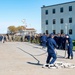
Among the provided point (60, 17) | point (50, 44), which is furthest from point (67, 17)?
point (50, 44)

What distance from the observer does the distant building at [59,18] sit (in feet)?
223

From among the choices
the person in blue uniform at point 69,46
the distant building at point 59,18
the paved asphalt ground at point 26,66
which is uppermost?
the distant building at point 59,18

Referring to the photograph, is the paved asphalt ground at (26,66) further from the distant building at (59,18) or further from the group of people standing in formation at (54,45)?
the distant building at (59,18)

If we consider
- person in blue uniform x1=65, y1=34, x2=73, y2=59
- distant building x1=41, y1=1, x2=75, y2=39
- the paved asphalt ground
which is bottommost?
the paved asphalt ground

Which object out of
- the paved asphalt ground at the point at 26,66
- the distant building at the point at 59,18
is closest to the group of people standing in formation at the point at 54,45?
the paved asphalt ground at the point at 26,66

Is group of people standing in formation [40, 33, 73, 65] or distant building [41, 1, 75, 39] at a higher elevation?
distant building [41, 1, 75, 39]

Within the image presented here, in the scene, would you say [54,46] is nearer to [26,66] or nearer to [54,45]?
[54,45]

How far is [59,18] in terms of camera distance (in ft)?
234

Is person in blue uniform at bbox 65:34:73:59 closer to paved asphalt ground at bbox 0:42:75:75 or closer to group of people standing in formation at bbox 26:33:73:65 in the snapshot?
group of people standing in formation at bbox 26:33:73:65

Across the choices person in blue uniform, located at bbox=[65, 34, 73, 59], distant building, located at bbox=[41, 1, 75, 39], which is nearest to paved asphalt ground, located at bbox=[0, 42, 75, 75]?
person in blue uniform, located at bbox=[65, 34, 73, 59]

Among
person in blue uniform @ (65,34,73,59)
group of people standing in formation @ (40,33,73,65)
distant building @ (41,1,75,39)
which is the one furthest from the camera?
distant building @ (41,1,75,39)

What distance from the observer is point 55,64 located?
1370 centimetres

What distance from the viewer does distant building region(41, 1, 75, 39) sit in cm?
6806

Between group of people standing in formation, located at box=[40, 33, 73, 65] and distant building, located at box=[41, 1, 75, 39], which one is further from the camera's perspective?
distant building, located at box=[41, 1, 75, 39]
